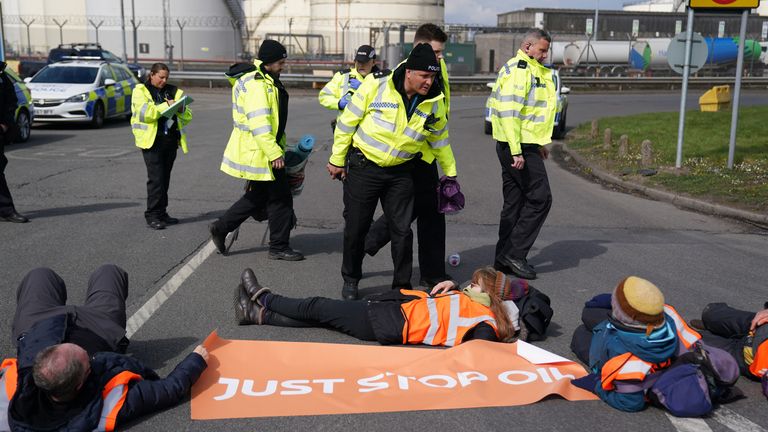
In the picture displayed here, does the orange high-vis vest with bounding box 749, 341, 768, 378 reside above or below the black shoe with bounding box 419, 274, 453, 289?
above

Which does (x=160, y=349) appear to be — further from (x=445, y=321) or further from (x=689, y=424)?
(x=689, y=424)

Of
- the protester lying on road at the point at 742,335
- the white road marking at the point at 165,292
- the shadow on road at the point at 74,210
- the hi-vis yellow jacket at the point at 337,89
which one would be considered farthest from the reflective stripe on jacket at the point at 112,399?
the shadow on road at the point at 74,210

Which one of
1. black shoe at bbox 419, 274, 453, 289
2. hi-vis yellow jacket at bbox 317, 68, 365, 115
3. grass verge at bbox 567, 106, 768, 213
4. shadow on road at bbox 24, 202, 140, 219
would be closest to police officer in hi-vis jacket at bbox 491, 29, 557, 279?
black shoe at bbox 419, 274, 453, 289

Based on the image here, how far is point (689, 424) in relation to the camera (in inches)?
170

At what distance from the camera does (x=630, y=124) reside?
2167 cm

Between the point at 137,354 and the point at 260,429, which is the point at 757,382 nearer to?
the point at 260,429

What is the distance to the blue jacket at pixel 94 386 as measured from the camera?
3.81 metres

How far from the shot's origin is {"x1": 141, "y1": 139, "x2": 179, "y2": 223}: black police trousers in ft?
29.1

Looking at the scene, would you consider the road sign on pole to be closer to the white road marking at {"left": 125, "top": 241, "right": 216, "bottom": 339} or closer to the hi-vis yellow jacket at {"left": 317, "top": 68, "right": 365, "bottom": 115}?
the hi-vis yellow jacket at {"left": 317, "top": 68, "right": 365, "bottom": 115}

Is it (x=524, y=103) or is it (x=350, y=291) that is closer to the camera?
(x=350, y=291)

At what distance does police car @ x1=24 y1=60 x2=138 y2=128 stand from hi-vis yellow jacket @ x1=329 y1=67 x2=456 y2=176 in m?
14.8

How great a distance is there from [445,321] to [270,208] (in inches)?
113

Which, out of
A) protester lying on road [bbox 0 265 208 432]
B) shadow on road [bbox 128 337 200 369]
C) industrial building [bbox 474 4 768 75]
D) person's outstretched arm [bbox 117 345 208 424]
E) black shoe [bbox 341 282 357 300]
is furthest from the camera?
industrial building [bbox 474 4 768 75]

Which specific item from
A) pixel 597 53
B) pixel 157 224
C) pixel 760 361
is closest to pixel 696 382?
pixel 760 361
